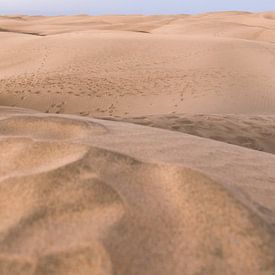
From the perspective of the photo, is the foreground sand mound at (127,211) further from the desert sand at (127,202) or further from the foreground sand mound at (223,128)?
the foreground sand mound at (223,128)

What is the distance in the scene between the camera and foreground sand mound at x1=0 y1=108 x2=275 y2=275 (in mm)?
908

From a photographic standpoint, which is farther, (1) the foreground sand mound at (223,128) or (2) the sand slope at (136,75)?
(2) the sand slope at (136,75)

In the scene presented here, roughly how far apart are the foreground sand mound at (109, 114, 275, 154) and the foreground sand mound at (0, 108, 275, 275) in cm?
147

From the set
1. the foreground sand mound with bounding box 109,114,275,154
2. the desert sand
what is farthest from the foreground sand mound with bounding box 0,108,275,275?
the foreground sand mound with bounding box 109,114,275,154

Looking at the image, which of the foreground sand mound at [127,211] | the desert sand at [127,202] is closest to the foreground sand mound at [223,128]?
the desert sand at [127,202]

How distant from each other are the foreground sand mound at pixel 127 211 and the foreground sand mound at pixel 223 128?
1.47 metres

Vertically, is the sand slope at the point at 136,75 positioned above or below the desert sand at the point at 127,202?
below

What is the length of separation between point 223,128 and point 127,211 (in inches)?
85.8

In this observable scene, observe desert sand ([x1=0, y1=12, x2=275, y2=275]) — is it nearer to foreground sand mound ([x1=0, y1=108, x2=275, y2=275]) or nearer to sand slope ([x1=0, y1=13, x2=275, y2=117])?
foreground sand mound ([x1=0, y1=108, x2=275, y2=275])

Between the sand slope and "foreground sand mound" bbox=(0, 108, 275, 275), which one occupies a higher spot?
"foreground sand mound" bbox=(0, 108, 275, 275)

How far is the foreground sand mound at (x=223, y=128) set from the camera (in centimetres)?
290

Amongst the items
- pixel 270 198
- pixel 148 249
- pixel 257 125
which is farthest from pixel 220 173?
pixel 257 125

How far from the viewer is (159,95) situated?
652 centimetres

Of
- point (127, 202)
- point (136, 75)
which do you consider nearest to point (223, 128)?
point (127, 202)
